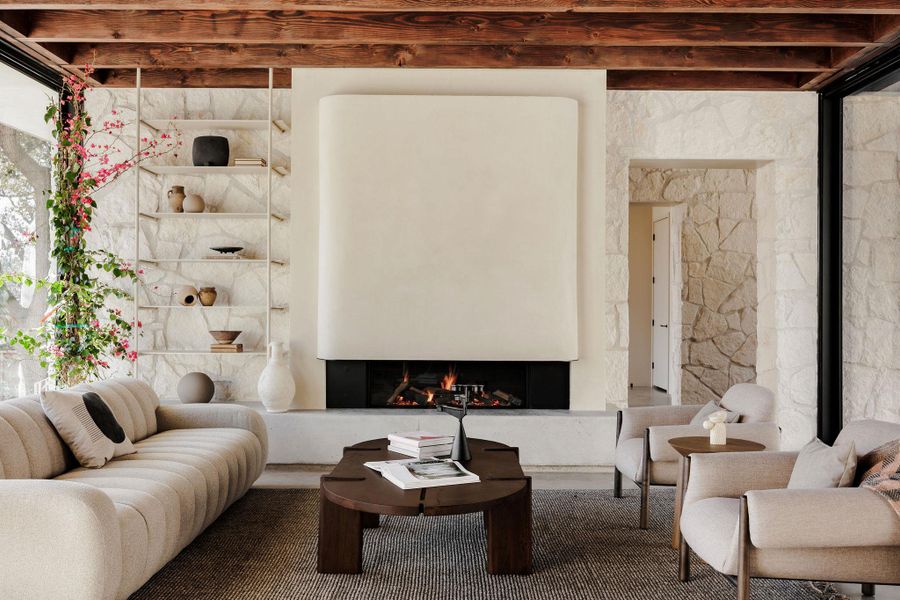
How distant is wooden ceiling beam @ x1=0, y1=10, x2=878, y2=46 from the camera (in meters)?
4.42

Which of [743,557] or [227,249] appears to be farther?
[227,249]

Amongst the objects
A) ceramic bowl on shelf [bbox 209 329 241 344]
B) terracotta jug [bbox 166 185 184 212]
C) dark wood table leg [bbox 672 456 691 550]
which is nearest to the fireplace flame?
ceramic bowl on shelf [bbox 209 329 241 344]

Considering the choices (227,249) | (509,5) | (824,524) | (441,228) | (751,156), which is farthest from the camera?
(751,156)

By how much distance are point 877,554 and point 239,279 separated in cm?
440

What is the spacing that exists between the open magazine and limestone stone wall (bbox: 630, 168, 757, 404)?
4947 millimetres

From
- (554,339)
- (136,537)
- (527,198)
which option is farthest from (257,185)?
(136,537)

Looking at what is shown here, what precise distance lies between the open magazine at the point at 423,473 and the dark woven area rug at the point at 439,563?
40 cm

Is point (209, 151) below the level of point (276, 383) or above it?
above

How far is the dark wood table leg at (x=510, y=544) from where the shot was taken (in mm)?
2932

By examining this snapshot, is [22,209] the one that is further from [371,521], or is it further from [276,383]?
[371,521]

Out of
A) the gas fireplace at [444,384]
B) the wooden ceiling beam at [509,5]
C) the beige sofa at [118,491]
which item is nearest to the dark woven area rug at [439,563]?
the beige sofa at [118,491]

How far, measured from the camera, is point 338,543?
2951mm

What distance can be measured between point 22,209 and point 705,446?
444cm

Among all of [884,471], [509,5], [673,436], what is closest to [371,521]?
[673,436]
